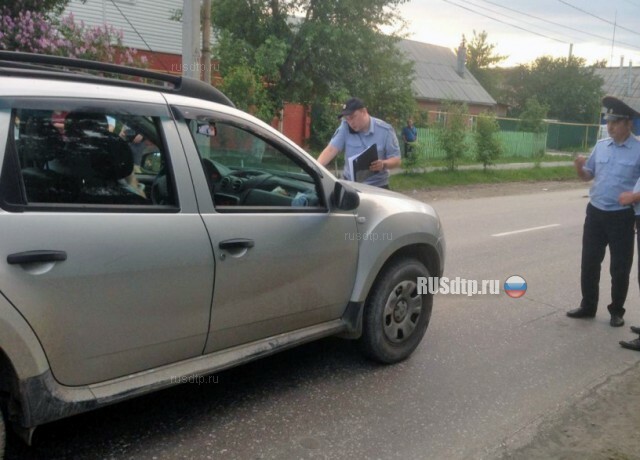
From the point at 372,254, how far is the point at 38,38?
9.46m

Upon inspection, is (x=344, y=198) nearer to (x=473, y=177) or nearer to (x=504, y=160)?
(x=473, y=177)

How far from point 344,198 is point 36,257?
5.91 ft

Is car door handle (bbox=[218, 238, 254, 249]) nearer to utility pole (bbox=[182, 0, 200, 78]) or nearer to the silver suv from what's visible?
the silver suv

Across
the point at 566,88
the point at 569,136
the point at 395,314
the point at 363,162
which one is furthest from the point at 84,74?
the point at 566,88

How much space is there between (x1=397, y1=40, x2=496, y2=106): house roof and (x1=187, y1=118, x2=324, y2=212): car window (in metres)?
34.2

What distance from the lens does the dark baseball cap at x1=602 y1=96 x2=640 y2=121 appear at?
15.9 ft

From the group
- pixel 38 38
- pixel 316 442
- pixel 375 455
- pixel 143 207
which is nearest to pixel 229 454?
pixel 316 442

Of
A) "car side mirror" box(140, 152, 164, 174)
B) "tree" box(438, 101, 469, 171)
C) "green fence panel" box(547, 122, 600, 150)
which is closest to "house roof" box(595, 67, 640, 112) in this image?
"green fence panel" box(547, 122, 600, 150)

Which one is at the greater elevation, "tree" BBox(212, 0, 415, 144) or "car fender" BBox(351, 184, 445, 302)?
"tree" BBox(212, 0, 415, 144)

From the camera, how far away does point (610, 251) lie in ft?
16.8

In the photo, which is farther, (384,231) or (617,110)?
(617,110)

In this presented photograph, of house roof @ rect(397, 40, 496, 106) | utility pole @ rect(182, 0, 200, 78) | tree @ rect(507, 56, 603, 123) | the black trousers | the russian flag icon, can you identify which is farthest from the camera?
tree @ rect(507, 56, 603, 123)

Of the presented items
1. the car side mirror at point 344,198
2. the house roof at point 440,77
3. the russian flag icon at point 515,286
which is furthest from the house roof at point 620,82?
the car side mirror at point 344,198

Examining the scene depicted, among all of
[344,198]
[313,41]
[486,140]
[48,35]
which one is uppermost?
[313,41]
